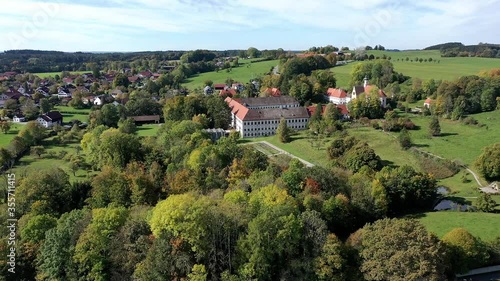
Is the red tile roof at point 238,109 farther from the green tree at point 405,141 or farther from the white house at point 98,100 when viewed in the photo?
the white house at point 98,100

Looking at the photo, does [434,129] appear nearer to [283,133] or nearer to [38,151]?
[283,133]

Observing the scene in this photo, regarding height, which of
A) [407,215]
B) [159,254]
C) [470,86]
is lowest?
[407,215]

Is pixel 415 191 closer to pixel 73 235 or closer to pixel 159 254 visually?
pixel 159 254

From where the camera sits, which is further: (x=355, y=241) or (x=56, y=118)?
(x=56, y=118)

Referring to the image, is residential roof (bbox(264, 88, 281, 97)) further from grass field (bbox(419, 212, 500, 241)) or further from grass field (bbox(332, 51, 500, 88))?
grass field (bbox(419, 212, 500, 241))

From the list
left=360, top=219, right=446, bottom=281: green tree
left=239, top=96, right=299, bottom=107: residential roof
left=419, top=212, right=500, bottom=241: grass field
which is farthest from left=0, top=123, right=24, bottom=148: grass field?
left=419, top=212, right=500, bottom=241: grass field

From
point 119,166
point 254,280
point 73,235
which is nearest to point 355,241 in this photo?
point 254,280

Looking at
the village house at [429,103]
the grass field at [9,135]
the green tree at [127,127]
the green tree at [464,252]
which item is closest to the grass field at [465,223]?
the green tree at [464,252]
